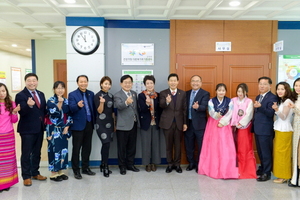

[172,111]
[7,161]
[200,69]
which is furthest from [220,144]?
[7,161]

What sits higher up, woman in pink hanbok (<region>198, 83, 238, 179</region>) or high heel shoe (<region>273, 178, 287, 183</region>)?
woman in pink hanbok (<region>198, 83, 238, 179</region>)

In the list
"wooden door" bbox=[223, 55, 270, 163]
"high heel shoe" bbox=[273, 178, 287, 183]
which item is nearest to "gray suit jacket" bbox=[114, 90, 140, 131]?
"wooden door" bbox=[223, 55, 270, 163]

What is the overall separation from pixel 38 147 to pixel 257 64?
3948mm

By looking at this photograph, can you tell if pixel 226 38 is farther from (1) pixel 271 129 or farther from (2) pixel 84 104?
(2) pixel 84 104

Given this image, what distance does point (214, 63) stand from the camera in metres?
4.17

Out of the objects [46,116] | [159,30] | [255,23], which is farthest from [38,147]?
[255,23]

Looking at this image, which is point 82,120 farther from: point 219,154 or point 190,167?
point 219,154

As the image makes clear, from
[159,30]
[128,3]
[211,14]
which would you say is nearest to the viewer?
[128,3]

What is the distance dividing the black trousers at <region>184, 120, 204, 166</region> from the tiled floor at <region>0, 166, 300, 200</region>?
1.12 ft

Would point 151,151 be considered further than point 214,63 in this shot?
No

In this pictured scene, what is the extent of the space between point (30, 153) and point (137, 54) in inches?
92.2

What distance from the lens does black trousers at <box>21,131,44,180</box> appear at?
3203 mm

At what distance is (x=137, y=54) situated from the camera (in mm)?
4137

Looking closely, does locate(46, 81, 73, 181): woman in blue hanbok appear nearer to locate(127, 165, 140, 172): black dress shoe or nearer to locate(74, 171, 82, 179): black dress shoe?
locate(74, 171, 82, 179): black dress shoe
